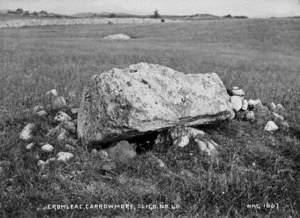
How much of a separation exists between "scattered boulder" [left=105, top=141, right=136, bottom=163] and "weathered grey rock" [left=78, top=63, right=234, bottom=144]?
0.56 feet

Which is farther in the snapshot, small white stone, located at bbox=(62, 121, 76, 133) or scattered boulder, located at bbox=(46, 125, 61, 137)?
small white stone, located at bbox=(62, 121, 76, 133)

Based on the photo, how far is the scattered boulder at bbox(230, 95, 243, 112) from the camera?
7.47 m

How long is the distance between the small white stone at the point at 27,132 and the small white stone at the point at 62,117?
59cm

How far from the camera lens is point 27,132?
20.3 feet

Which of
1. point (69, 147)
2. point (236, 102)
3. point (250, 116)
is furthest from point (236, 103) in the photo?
point (69, 147)

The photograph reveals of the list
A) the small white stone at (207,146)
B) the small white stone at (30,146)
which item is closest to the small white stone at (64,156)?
the small white stone at (30,146)

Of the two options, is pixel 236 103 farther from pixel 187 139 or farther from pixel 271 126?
pixel 187 139

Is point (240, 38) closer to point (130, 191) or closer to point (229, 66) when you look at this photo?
point (229, 66)

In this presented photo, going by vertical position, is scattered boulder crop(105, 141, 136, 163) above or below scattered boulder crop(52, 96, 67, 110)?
below

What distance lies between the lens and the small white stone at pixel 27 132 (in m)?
6.06

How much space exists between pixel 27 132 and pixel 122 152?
214 cm

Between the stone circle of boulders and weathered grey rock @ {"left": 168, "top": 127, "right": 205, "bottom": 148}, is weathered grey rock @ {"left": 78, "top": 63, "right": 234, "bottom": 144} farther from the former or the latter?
the stone circle of boulders

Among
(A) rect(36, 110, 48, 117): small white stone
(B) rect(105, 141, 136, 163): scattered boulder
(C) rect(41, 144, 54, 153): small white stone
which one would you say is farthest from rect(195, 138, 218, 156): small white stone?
(A) rect(36, 110, 48, 117): small white stone

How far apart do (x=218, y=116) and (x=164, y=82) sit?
1.39 meters
